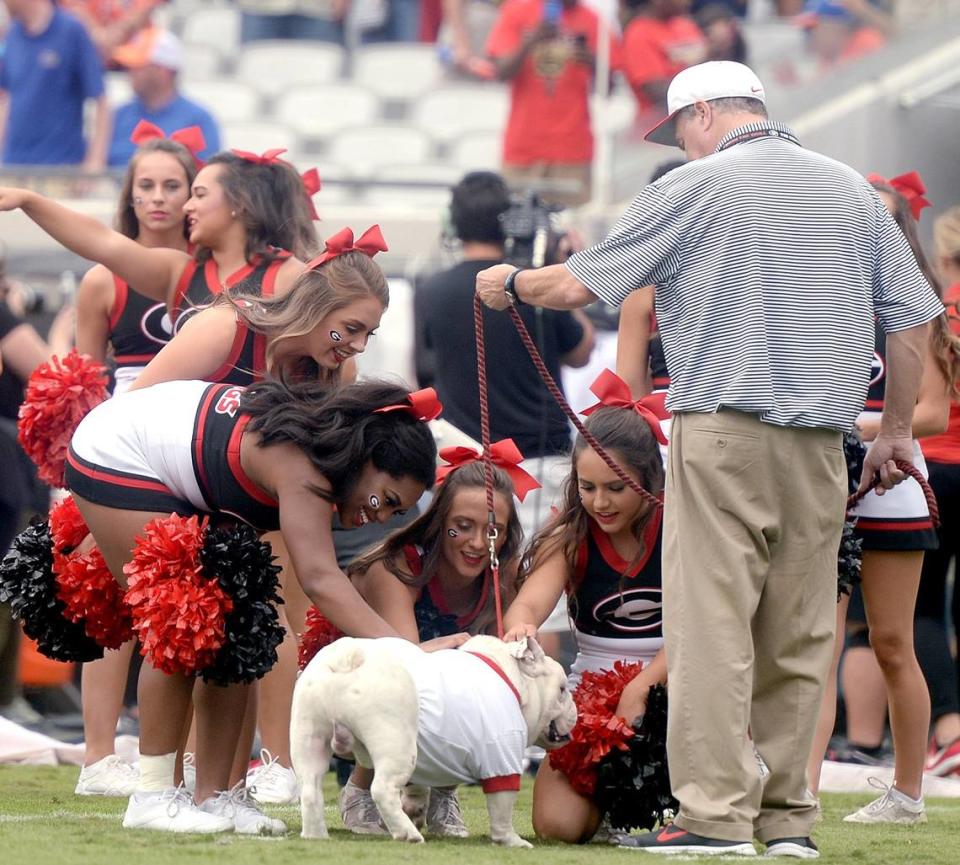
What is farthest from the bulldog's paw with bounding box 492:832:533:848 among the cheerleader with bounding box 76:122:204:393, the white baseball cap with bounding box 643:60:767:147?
the cheerleader with bounding box 76:122:204:393

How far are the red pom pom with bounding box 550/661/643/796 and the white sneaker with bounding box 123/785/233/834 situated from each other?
0.92 m

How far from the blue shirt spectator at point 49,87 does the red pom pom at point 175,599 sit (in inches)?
281

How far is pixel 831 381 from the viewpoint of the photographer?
14.3 ft

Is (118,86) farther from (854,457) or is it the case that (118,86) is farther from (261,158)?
Answer: (854,457)

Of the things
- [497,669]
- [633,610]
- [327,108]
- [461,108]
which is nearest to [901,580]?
[633,610]

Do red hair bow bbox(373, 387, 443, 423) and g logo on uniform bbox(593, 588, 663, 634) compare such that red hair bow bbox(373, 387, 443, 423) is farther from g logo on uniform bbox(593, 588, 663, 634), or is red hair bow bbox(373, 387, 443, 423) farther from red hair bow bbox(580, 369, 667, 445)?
g logo on uniform bbox(593, 588, 663, 634)

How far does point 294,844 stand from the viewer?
14.2 ft

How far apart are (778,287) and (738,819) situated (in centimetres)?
125

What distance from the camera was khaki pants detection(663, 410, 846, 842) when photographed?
4332mm

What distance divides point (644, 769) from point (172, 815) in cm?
121

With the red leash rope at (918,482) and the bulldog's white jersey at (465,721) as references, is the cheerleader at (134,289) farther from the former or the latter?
the red leash rope at (918,482)

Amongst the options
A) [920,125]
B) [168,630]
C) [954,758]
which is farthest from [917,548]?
[920,125]

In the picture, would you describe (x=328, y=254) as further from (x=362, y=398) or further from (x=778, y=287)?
(x=778, y=287)

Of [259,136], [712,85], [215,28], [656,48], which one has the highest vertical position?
[215,28]
